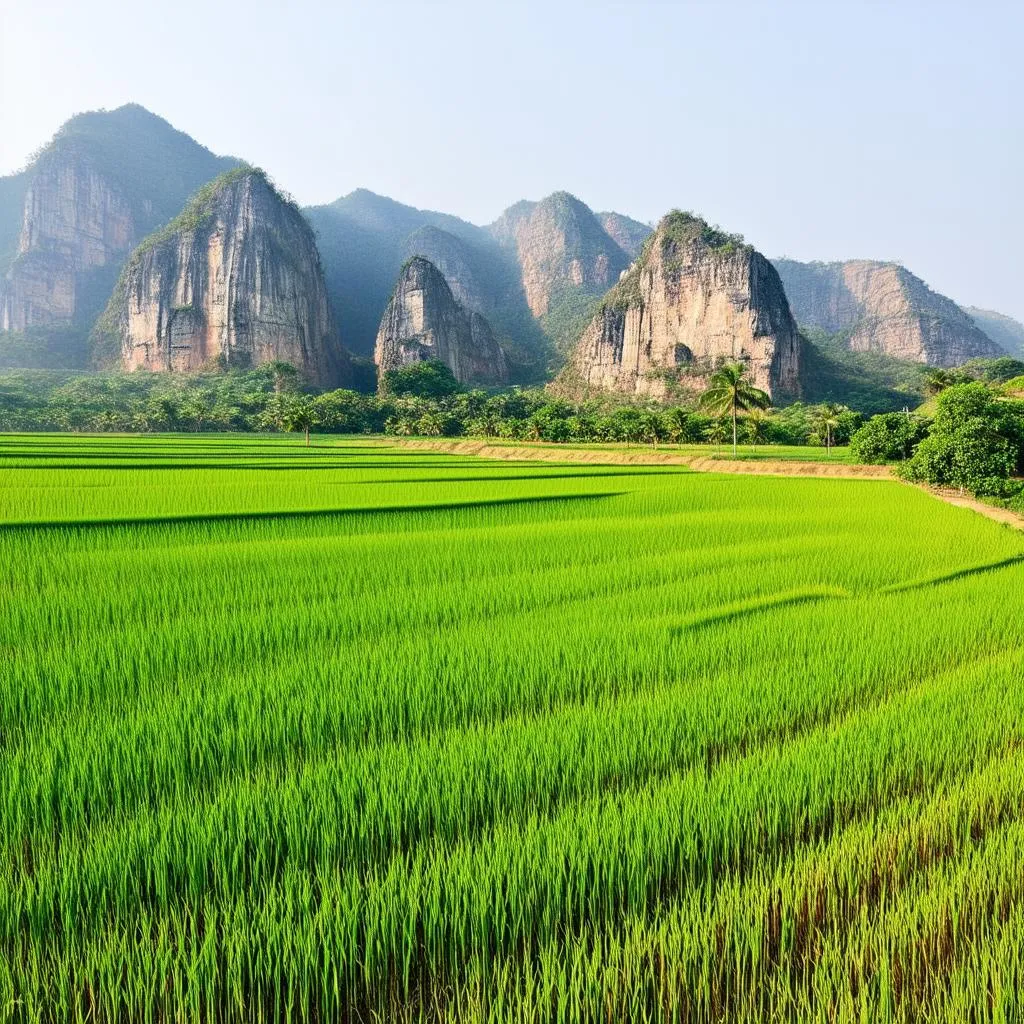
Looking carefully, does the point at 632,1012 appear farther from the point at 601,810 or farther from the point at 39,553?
the point at 39,553

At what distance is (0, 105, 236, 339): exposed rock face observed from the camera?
432 feet

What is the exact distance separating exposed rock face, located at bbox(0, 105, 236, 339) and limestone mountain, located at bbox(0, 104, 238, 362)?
8.0 inches

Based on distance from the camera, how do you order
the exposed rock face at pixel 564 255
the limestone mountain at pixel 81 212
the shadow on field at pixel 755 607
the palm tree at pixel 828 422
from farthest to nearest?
the exposed rock face at pixel 564 255 < the limestone mountain at pixel 81 212 < the palm tree at pixel 828 422 < the shadow on field at pixel 755 607

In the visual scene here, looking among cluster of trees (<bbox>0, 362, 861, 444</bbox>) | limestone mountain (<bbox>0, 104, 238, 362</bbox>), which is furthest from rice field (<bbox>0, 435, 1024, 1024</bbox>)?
limestone mountain (<bbox>0, 104, 238, 362</bbox>)

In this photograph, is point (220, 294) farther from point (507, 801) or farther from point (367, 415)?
point (507, 801)

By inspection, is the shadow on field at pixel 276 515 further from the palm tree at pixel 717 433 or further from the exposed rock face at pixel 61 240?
the exposed rock face at pixel 61 240

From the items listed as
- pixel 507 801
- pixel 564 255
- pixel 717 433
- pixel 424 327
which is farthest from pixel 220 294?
pixel 507 801

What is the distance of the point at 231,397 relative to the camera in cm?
7681

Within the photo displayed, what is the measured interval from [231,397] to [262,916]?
8298 cm

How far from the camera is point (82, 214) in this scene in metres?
141

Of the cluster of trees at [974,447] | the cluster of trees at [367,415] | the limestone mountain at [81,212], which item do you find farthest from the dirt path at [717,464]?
the limestone mountain at [81,212]

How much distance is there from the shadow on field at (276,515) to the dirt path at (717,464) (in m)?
10.3

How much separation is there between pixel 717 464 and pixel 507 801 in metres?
33.8

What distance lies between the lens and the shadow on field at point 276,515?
9.73 metres
